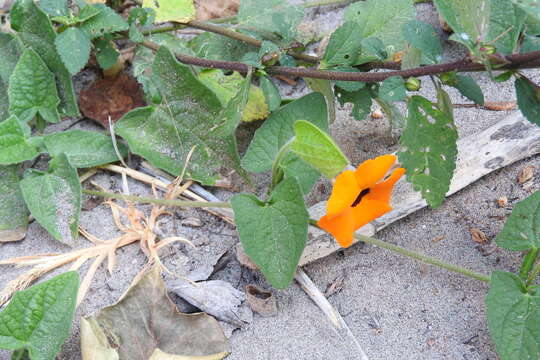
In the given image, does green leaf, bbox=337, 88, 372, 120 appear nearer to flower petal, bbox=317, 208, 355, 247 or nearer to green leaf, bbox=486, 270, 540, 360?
flower petal, bbox=317, 208, 355, 247

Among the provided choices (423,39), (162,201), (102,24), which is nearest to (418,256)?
(423,39)

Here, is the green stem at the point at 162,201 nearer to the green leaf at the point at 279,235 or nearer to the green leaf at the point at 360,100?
the green leaf at the point at 279,235

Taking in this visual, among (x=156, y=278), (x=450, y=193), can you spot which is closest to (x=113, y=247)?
(x=156, y=278)

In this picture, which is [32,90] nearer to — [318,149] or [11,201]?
[11,201]

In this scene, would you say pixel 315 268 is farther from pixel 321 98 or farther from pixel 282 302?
pixel 321 98

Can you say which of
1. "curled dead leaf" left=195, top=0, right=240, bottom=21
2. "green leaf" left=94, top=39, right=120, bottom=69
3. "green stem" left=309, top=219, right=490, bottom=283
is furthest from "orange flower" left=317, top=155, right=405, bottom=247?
"curled dead leaf" left=195, top=0, right=240, bottom=21

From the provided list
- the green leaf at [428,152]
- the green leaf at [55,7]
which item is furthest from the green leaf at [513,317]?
the green leaf at [55,7]
